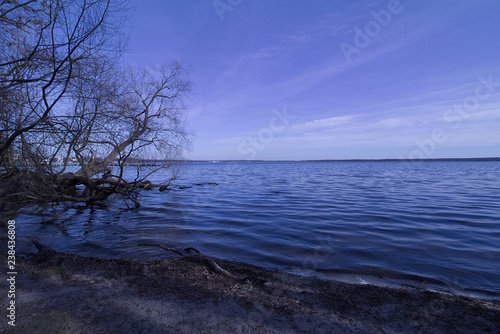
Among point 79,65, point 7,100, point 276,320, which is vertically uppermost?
point 79,65

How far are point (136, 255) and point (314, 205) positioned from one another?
901 centimetres

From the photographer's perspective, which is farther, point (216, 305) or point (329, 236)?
point (329, 236)

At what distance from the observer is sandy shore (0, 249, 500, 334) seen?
2.83m

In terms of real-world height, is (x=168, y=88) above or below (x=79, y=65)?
above

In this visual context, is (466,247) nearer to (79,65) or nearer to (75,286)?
(75,286)

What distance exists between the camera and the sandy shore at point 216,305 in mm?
2828

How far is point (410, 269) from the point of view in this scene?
17.2ft

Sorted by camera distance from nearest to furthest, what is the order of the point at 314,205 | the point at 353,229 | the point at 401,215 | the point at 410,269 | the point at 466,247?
the point at 410,269 < the point at 466,247 < the point at 353,229 < the point at 401,215 < the point at 314,205

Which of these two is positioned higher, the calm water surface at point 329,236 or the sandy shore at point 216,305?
the sandy shore at point 216,305

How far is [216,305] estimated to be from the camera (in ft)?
10.7

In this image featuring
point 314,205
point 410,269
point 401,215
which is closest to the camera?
point 410,269

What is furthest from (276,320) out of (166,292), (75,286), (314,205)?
(314,205)

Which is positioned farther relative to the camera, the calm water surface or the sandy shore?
the calm water surface

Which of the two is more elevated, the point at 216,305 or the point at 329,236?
the point at 216,305
